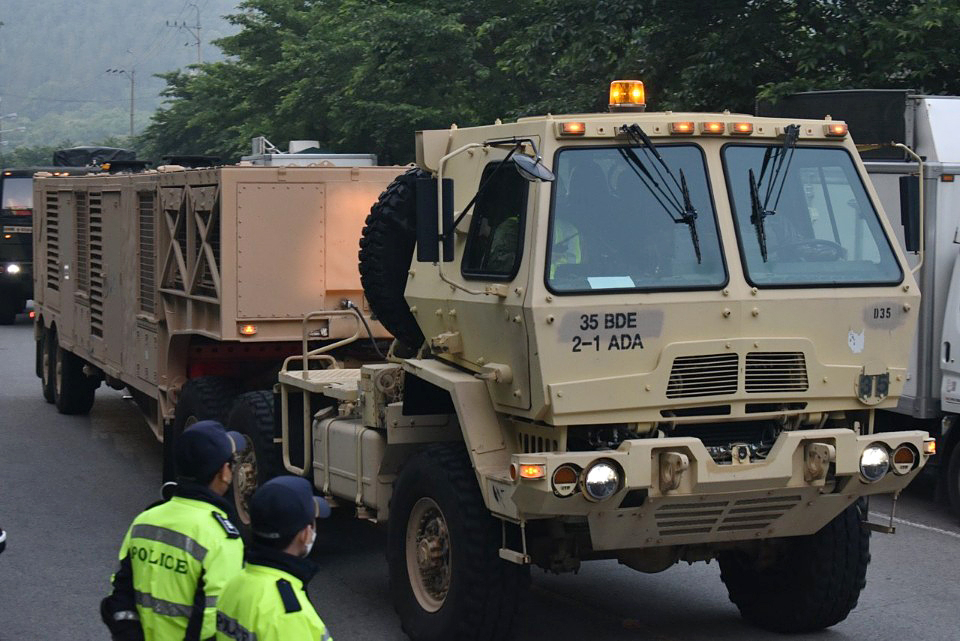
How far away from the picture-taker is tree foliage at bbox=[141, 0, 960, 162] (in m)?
16.1

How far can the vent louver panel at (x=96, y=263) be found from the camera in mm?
13438

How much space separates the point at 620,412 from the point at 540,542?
0.92 metres

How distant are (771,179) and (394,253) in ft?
6.93

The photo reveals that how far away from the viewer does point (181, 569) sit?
446 cm

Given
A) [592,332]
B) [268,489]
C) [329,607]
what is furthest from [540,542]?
[268,489]

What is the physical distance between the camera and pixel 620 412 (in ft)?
20.6

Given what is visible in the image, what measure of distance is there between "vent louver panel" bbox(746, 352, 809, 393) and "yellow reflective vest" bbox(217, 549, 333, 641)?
3013 mm

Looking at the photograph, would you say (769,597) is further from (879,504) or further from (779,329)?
(879,504)

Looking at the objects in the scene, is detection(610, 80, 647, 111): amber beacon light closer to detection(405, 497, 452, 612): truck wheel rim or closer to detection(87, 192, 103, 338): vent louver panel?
detection(405, 497, 452, 612): truck wheel rim

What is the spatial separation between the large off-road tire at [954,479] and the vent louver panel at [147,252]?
6.26 meters

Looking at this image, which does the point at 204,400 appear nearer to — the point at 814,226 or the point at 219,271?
the point at 219,271

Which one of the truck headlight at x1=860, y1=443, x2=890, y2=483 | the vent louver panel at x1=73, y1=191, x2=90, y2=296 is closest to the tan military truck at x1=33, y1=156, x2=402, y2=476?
the vent louver panel at x1=73, y1=191, x2=90, y2=296

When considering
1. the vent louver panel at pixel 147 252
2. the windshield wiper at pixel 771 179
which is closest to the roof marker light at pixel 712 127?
the windshield wiper at pixel 771 179

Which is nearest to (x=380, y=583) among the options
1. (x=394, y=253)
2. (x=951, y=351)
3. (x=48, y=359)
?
(x=394, y=253)
